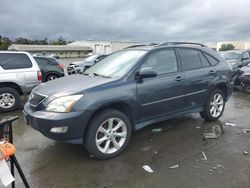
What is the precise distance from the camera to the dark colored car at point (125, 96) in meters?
3.63

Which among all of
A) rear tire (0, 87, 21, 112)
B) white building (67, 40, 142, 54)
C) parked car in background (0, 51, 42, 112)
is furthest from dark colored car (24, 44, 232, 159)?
white building (67, 40, 142, 54)

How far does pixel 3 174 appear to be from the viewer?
6.91 feet

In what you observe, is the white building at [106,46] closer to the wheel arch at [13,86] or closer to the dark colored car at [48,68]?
the dark colored car at [48,68]

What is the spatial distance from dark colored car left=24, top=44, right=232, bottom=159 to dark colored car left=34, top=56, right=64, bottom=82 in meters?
5.57

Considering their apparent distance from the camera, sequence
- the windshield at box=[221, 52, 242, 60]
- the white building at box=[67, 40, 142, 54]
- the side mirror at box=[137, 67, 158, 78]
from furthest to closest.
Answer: the white building at box=[67, 40, 142, 54], the windshield at box=[221, 52, 242, 60], the side mirror at box=[137, 67, 158, 78]

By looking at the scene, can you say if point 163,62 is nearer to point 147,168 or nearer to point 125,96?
point 125,96

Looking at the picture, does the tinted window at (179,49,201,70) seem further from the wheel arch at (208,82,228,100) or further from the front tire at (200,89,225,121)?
the front tire at (200,89,225,121)

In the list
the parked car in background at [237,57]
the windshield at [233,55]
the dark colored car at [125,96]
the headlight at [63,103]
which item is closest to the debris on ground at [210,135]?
the dark colored car at [125,96]

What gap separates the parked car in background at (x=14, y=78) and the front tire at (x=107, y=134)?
4.20 metres

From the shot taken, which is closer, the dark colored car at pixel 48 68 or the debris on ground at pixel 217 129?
the debris on ground at pixel 217 129

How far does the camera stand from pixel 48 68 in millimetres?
10359

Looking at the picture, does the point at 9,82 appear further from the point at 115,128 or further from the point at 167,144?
the point at 167,144

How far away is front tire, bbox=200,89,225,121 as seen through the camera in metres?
5.53

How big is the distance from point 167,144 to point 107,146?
120cm
